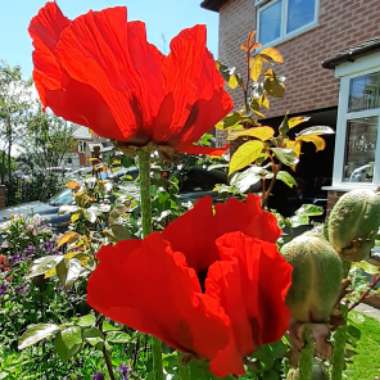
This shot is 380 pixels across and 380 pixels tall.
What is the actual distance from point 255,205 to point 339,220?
10 cm

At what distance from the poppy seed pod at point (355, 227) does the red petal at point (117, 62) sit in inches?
8.7

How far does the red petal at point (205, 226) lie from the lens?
15.0 inches

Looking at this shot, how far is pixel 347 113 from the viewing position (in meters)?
6.75

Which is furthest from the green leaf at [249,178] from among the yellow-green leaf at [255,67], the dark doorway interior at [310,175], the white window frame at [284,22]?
the white window frame at [284,22]

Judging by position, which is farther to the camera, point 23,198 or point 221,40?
point 23,198

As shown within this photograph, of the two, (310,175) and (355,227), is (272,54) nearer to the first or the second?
(355,227)

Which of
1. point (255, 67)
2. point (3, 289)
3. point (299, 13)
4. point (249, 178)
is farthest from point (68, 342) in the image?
point (299, 13)

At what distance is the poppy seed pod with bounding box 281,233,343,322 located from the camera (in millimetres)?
337

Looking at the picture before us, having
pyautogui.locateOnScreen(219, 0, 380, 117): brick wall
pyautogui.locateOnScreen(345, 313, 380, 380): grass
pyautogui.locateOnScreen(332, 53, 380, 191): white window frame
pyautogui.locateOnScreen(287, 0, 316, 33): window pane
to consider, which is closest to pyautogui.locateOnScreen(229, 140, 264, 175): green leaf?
pyautogui.locateOnScreen(345, 313, 380, 380): grass

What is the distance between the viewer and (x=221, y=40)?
10.6 m

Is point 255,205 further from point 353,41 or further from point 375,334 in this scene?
point 353,41

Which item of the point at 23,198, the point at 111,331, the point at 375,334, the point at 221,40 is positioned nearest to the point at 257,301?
the point at 111,331

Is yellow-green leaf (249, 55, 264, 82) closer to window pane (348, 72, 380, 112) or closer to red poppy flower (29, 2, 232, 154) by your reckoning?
red poppy flower (29, 2, 232, 154)

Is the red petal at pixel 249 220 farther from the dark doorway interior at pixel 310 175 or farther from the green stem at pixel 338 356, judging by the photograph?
the dark doorway interior at pixel 310 175
